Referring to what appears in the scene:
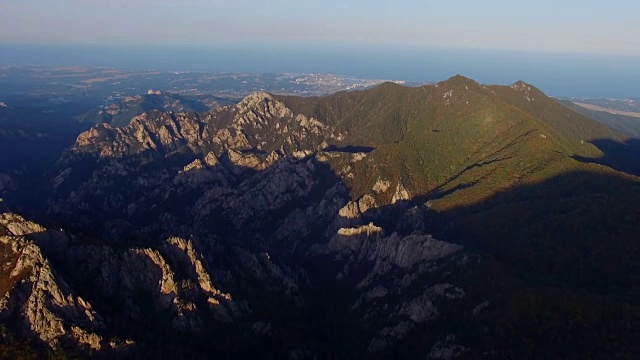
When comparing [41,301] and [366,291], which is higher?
[41,301]

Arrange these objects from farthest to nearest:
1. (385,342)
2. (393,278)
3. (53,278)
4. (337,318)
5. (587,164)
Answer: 1. (587,164)
2. (393,278)
3. (337,318)
4. (385,342)
5. (53,278)

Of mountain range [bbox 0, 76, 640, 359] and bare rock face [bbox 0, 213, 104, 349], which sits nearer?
Answer: bare rock face [bbox 0, 213, 104, 349]

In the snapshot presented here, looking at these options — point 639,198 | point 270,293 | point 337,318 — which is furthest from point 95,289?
point 639,198

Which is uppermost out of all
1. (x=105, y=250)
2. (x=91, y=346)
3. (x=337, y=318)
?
(x=105, y=250)

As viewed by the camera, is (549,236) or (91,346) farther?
(549,236)

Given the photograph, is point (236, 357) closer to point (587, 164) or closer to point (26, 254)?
point (26, 254)

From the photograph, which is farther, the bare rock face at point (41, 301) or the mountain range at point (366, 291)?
the mountain range at point (366, 291)

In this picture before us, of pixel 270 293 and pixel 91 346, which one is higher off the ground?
pixel 91 346

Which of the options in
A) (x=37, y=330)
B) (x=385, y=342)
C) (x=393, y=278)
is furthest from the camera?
(x=393, y=278)

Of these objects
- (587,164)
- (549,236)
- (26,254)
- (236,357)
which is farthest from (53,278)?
(587,164)

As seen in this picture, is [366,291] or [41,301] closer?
[41,301]
